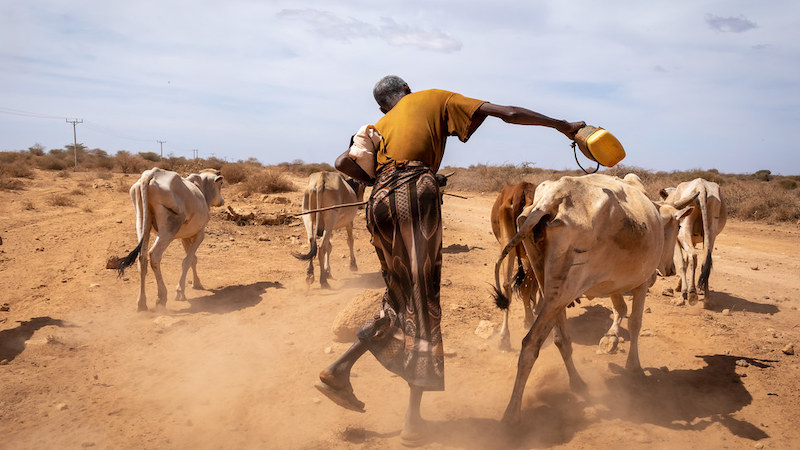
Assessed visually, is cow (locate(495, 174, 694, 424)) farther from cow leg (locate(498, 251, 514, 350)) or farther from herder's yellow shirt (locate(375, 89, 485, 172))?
cow leg (locate(498, 251, 514, 350))

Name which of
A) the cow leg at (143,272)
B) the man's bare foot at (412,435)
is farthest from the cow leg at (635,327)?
the cow leg at (143,272)

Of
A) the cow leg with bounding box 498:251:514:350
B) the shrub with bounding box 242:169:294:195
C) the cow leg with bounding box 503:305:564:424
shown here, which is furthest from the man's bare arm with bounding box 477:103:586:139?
the shrub with bounding box 242:169:294:195

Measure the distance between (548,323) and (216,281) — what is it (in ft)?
21.6

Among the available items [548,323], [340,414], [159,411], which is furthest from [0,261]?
[548,323]

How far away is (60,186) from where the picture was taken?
2298 centimetres

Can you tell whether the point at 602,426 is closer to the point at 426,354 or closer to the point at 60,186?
the point at 426,354

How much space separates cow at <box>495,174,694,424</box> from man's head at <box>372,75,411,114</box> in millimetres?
1208

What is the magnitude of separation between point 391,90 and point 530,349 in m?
2.06

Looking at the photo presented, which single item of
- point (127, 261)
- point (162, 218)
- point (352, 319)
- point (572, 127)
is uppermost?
point (572, 127)

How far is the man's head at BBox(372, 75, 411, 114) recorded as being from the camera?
3.94 m

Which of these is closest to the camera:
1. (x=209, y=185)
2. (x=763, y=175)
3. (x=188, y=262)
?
(x=188, y=262)

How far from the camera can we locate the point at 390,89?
394cm

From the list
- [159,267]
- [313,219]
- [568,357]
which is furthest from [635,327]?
[159,267]

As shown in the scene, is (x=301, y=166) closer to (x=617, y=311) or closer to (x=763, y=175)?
(x=763, y=175)
